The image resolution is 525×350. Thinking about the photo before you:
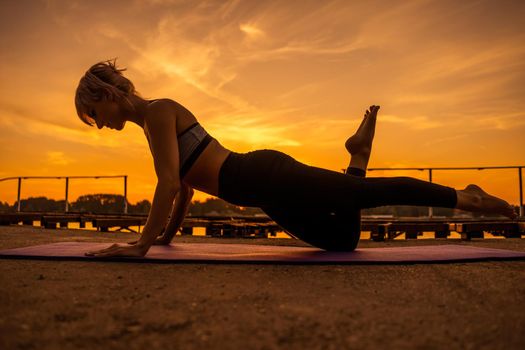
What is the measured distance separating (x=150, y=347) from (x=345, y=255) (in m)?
1.71

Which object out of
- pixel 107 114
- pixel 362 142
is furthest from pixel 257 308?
pixel 362 142

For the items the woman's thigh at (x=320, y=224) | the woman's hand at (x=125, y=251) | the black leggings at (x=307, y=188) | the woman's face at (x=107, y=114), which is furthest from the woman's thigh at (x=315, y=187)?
the woman's face at (x=107, y=114)

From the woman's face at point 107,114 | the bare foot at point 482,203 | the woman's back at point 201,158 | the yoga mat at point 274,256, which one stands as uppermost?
the woman's face at point 107,114

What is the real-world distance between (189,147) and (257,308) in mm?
1222

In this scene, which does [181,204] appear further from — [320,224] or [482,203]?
[482,203]

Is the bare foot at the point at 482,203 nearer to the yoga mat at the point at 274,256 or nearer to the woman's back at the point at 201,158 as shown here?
the yoga mat at the point at 274,256

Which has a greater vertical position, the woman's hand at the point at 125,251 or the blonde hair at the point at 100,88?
the blonde hair at the point at 100,88

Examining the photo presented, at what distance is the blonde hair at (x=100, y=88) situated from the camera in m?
2.35

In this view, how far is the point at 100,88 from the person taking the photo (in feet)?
7.70

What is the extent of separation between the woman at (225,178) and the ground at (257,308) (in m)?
0.38

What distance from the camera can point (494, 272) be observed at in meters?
2.06

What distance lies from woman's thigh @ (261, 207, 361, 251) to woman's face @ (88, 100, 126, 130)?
35.8 inches

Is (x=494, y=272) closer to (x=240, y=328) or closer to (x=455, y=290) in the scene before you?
(x=455, y=290)

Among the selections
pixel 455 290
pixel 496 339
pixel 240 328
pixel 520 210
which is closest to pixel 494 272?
pixel 455 290
